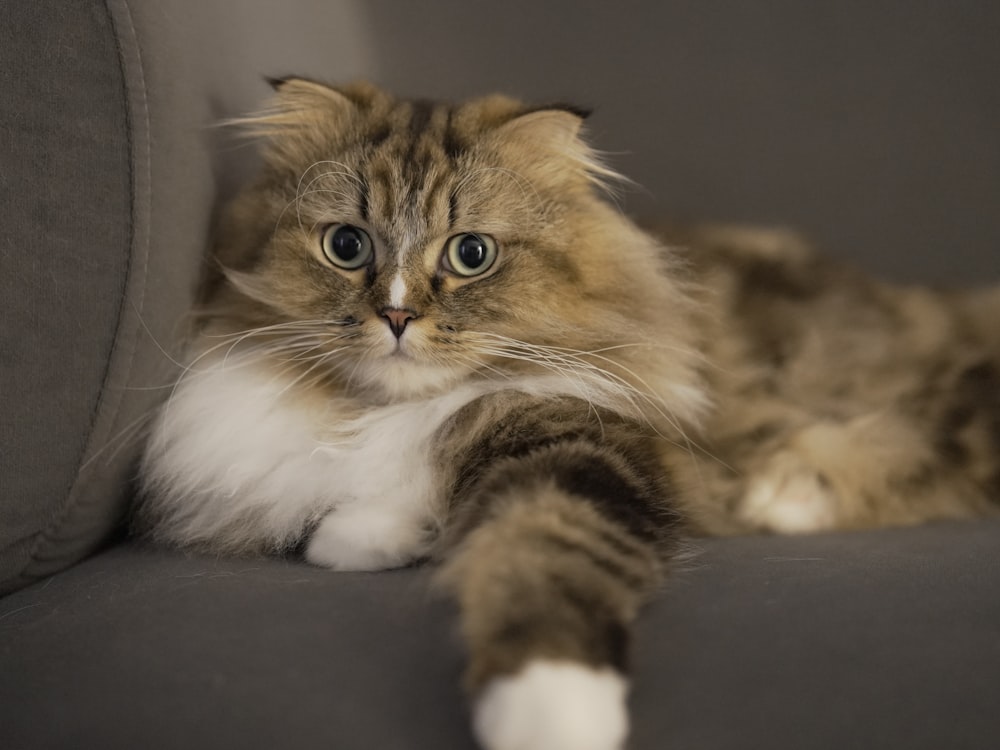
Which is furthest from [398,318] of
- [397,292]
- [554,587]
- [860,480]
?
[860,480]

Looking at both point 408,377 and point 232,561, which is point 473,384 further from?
point 232,561

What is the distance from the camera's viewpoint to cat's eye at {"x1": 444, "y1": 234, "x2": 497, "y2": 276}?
4.78 feet

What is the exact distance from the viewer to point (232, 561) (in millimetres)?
1345

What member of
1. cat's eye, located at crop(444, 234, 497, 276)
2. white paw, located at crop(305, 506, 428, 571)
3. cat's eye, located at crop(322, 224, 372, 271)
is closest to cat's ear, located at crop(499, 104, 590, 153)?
cat's eye, located at crop(444, 234, 497, 276)

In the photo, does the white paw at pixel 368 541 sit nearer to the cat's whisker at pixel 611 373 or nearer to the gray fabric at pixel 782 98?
the cat's whisker at pixel 611 373

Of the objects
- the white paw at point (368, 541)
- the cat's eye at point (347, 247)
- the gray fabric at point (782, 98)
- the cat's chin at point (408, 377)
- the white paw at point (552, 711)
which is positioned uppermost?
the gray fabric at point (782, 98)

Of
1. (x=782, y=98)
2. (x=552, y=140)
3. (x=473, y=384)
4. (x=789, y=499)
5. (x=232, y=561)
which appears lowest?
(x=232, y=561)

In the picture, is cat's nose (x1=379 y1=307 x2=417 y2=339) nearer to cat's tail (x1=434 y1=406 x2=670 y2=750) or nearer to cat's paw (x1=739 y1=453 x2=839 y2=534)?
cat's tail (x1=434 y1=406 x2=670 y2=750)

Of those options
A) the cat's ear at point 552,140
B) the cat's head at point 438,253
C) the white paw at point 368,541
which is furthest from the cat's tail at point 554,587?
the cat's ear at point 552,140

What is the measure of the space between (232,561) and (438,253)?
0.61 meters

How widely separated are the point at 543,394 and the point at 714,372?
0.46 metres

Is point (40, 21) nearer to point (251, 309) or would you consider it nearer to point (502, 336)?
point (251, 309)

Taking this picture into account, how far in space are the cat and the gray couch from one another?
0.10 metres

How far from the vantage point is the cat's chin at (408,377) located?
1411 mm
